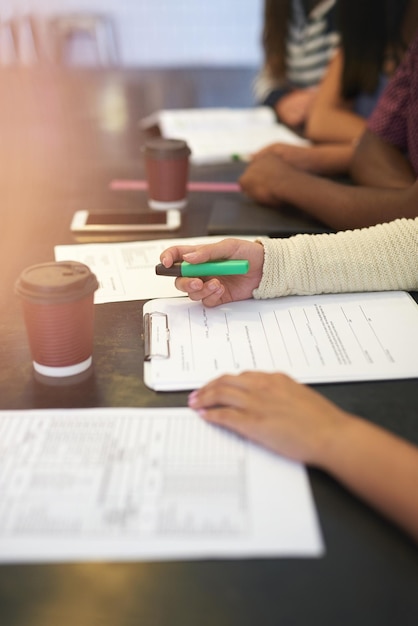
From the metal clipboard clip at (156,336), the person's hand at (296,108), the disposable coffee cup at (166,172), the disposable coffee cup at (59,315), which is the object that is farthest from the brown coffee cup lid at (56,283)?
the person's hand at (296,108)

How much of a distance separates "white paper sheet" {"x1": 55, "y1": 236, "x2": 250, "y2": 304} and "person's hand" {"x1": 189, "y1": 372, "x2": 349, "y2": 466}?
263 mm

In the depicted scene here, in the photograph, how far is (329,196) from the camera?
1085mm

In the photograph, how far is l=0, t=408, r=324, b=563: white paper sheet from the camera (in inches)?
19.1

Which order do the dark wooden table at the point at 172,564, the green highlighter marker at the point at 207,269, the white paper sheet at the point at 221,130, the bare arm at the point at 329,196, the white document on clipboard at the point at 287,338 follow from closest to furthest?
1. the dark wooden table at the point at 172,564
2. the white document on clipboard at the point at 287,338
3. the green highlighter marker at the point at 207,269
4. the bare arm at the point at 329,196
5. the white paper sheet at the point at 221,130

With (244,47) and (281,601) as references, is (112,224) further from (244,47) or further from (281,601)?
(244,47)

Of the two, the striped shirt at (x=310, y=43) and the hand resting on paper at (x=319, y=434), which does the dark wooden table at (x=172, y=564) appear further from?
the striped shirt at (x=310, y=43)

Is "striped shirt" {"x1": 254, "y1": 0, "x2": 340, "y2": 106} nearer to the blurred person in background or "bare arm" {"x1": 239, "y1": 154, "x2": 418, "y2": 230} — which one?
the blurred person in background

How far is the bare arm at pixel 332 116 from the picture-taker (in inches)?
63.3

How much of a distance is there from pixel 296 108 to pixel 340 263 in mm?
1082

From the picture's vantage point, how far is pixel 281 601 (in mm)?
448

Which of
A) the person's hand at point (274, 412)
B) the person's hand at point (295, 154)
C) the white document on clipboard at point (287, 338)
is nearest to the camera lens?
the person's hand at point (274, 412)

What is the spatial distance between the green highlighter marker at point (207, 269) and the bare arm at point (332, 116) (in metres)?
0.93

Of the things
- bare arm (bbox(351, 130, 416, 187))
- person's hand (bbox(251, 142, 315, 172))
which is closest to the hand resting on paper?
bare arm (bbox(351, 130, 416, 187))

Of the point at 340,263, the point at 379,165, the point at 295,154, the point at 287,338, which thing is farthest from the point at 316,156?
the point at 287,338
